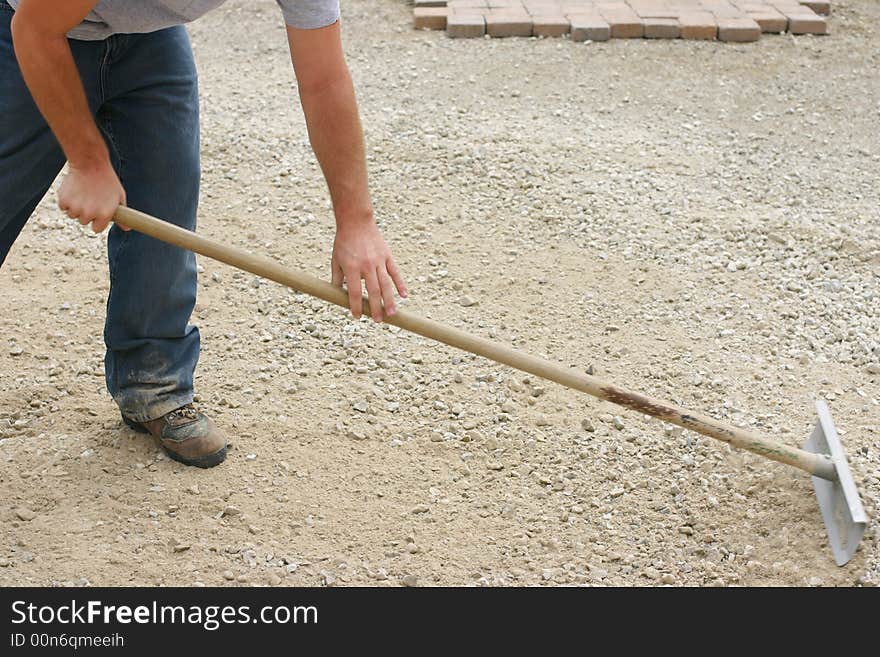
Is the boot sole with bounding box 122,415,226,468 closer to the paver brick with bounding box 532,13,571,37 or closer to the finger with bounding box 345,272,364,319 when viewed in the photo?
the finger with bounding box 345,272,364,319

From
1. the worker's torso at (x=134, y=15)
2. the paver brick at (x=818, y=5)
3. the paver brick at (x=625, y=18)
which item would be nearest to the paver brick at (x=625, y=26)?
the paver brick at (x=625, y=18)

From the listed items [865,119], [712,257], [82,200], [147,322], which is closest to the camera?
[82,200]

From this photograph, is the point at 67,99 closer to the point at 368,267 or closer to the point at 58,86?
the point at 58,86

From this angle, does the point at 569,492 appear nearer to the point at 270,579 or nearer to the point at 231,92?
the point at 270,579

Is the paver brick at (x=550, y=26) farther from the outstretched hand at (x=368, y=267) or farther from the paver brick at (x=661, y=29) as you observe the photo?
the outstretched hand at (x=368, y=267)

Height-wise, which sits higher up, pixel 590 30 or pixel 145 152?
pixel 145 152

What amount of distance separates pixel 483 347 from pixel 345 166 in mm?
476

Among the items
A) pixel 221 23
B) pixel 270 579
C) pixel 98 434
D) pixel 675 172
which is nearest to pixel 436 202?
pixel 675 172

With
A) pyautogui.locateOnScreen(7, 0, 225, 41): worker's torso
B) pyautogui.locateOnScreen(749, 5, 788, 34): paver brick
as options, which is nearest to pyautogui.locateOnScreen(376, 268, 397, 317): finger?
pyautogui.locateOnScreen(7, 0, 225, 41): worker's torso

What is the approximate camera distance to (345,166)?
2.18m

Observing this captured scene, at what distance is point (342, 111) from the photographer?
2.13 m

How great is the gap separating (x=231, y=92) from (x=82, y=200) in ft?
9.91

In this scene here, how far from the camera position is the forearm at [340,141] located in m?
2.12

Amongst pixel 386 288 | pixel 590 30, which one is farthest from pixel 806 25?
pixel 386 288
